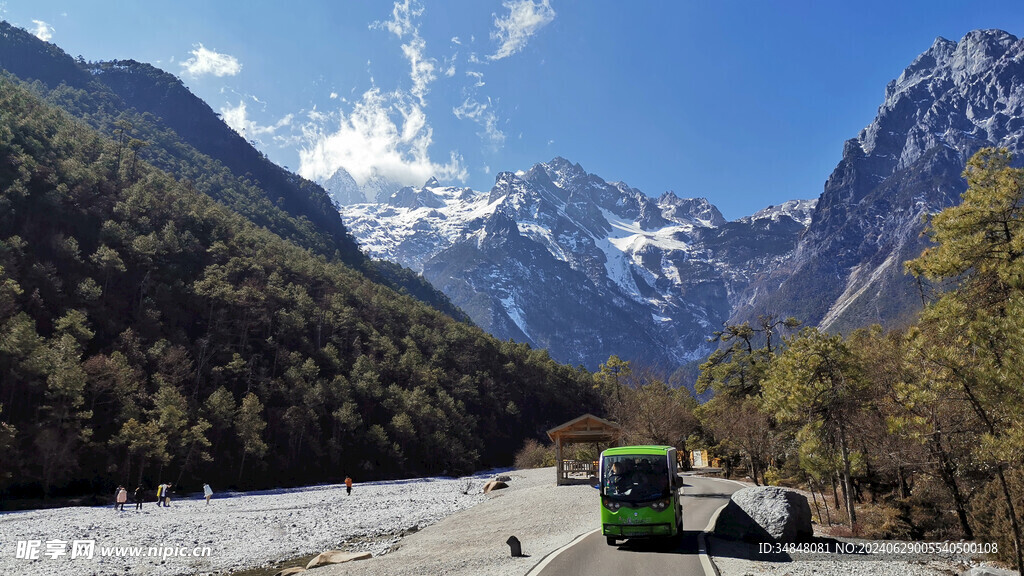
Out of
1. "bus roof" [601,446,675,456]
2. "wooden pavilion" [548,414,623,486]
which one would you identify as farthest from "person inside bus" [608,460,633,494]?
"wooden pavilion" [548,414,623,486]

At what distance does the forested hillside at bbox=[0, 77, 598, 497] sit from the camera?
46.1 m

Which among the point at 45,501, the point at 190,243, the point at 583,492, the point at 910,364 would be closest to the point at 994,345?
the point at 910,364

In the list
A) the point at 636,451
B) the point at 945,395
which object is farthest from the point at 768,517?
the point at 945,395

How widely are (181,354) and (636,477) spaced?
63216mm

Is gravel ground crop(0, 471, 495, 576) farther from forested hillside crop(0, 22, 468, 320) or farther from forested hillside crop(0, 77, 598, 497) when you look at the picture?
forested hillside crop(0, 22, 468, 320)

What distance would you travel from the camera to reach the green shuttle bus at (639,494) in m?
13.5

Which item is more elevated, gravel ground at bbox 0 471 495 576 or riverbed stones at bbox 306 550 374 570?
riverbed stones at bbox 306 550 374 570

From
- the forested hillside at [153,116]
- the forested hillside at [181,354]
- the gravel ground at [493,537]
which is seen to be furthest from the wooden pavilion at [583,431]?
the forested hillside at [153,116]

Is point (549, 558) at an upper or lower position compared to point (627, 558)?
lower

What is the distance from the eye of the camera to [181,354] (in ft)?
199

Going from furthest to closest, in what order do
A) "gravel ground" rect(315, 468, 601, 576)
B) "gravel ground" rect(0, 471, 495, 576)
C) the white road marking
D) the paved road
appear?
"gravel ground" rect(0, 471, 495, 576), "gravel ground" rect(315, 468, 601, 576), the white road marking, the paved road

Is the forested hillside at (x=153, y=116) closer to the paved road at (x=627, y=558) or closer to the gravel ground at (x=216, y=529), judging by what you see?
the gravel ground at (x=216, y=529)

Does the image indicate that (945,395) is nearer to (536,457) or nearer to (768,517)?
(768,517)

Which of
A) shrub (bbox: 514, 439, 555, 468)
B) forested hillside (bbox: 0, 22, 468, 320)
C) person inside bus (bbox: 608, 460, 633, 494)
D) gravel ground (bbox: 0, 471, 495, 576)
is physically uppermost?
forested hillside (bbox: 0, 22, 468, 320)
